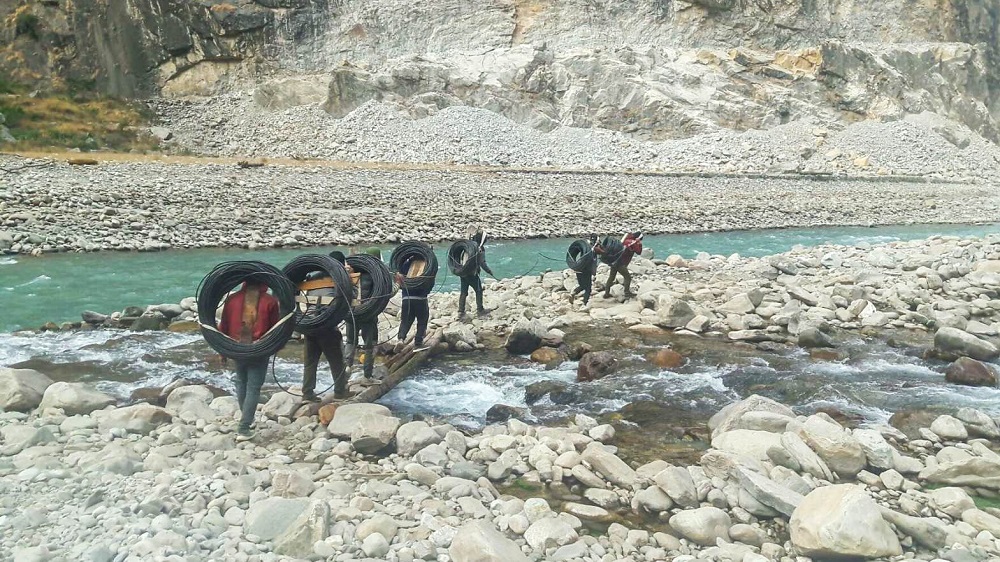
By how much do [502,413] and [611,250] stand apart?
608 centimetres

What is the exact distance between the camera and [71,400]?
20.2 feet

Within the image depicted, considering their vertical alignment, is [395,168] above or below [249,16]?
below

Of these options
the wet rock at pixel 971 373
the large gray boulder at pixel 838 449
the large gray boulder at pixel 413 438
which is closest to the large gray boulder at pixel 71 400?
the large gray boulder at pixel 413 438

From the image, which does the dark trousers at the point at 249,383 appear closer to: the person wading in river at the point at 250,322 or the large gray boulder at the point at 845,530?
the person wading in river at the point at 250,322

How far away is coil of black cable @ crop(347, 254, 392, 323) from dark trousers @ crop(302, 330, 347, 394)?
42cm

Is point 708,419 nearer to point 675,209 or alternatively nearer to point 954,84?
point 675,209

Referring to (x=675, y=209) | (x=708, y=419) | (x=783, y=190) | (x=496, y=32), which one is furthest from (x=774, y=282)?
(x=496, y=32)

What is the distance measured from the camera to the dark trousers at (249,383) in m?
5.97

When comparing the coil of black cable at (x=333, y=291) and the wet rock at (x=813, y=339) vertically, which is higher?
the coil of black cable at (x=333, y=291)

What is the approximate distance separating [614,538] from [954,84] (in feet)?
246

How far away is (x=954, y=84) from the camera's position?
62688mm

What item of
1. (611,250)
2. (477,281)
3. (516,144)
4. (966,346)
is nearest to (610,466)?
(477,281)

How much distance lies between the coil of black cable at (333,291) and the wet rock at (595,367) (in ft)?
10.6

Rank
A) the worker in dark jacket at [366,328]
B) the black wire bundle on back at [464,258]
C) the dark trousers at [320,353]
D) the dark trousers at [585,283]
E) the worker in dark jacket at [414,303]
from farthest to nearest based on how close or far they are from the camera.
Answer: the dark trousers at [585,283] < the black wire bundle on back at [464,258] < the worker in dark jacket at [414,303] < the worker in dark jacket at [366,328] < the dark trousers at [320,353]
